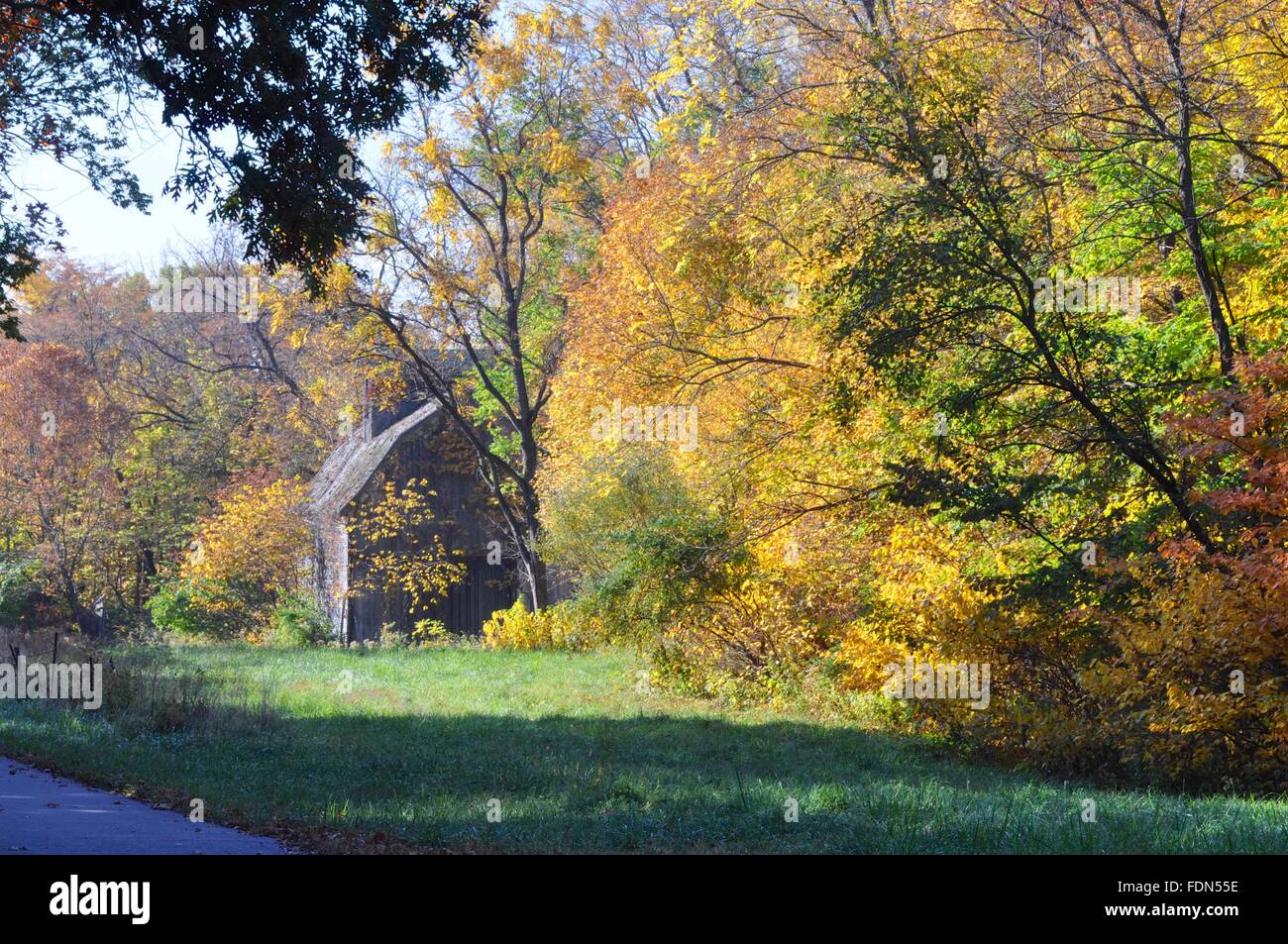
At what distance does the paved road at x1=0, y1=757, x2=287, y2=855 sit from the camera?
840 cm

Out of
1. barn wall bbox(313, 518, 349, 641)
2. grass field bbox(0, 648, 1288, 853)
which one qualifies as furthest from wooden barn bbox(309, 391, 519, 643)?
grass field bbox(0, 648, 1288, 853)

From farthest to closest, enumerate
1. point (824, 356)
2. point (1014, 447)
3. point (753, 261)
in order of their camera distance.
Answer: point (753, 261)
point (824, 356)
point (1014, 447)

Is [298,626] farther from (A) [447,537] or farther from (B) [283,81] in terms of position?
(B) [283,81]

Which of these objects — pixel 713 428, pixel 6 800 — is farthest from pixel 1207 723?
pixel 713 428

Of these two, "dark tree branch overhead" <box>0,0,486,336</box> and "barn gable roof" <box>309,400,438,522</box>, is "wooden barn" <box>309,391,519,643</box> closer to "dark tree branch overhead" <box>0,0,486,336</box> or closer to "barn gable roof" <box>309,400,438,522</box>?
"barn gable roof" <box>309,400,438,522</box>

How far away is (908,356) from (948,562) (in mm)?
4078

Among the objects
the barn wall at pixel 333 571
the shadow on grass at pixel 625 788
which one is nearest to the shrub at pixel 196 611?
the barn wall at pixel 333 571

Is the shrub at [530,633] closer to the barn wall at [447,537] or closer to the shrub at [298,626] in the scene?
the barn wall at [447,537]

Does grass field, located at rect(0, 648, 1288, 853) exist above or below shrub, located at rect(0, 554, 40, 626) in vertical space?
below

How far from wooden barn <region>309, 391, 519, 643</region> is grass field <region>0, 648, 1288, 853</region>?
1676cm

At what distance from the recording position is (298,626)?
118ft

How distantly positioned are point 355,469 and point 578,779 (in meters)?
29.8

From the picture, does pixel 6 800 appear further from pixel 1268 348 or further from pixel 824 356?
pixel 1268 348

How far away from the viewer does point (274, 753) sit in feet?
43.4
